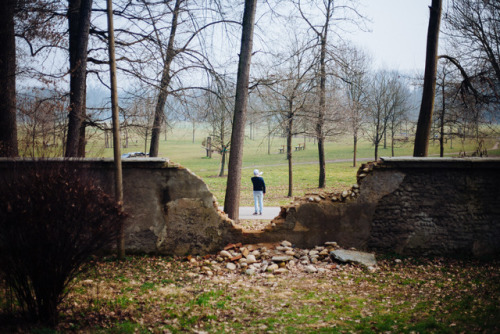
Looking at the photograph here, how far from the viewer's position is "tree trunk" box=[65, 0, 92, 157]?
34.4ft

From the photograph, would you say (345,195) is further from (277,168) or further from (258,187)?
(277,168)

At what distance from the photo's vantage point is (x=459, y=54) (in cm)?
2236

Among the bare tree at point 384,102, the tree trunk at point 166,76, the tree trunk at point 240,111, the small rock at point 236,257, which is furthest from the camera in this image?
the bare tree at point 384,102

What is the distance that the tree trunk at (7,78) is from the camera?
10227 mm

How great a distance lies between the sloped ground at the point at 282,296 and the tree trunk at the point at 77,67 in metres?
4.98

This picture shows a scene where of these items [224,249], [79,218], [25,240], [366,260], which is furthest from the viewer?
[224,249]

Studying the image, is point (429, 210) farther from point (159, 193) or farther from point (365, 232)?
point (159, 193)

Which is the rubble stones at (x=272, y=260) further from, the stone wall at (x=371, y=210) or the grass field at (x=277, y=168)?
the grass field at (x=277, y=168)

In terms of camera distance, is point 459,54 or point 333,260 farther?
point 459,54

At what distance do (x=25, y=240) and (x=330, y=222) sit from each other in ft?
19.5

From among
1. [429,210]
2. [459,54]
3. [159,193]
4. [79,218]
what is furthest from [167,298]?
[459,54]

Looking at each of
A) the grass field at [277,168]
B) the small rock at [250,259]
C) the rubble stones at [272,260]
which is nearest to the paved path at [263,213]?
the grass field at [277,168]

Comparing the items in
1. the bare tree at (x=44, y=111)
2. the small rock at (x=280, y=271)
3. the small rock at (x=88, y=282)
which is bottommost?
the small rock at (x=280, y=271)

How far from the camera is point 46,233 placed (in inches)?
168
